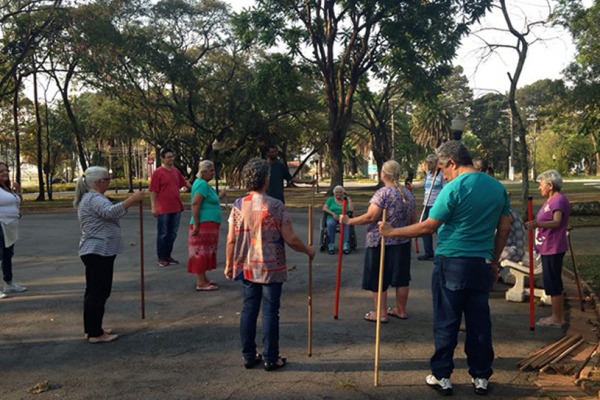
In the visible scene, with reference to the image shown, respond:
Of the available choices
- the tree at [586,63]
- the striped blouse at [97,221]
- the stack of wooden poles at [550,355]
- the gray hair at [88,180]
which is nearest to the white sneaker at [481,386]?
the stack of wooden poles at [550,355]

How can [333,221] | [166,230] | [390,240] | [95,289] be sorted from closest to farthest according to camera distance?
[95,289], [390,240], [166,230], [333,221]

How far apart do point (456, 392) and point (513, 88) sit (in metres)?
13.8

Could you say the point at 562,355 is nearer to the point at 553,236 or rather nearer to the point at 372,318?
the point at 553,236

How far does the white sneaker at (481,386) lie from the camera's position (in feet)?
13.4

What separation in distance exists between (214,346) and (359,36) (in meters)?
22.7

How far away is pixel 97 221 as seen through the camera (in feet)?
17.3

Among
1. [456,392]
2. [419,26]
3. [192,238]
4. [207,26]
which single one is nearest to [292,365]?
[456,392]

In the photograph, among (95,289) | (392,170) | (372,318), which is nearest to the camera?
(95,289)

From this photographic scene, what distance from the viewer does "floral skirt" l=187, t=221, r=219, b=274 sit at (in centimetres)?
744

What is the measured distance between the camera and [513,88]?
52.6 feet

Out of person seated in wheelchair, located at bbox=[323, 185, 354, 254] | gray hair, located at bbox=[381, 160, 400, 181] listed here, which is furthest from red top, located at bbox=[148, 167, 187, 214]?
gray hair, located at bbox=[381, 160, 400, 181]

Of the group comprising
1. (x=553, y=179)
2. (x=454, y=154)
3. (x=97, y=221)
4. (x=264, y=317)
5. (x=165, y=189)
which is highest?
(x=454, y=154)

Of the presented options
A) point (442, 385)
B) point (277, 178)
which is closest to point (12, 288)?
point (277, 178)

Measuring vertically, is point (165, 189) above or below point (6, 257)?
above
